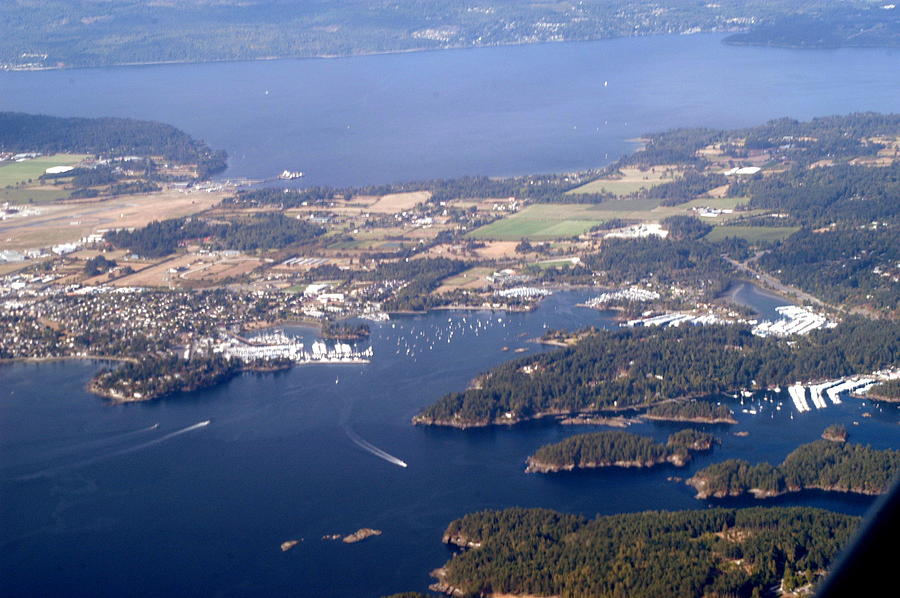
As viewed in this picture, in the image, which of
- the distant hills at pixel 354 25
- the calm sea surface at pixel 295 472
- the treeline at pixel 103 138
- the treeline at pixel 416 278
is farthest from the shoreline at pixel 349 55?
the calm sea surface at pixel 295 472

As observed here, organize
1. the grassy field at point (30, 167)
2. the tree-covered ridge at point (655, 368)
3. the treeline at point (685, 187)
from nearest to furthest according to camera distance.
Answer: the tree-covered ridge at point (655, 368) → the treeline at point (685, 187) → the grassy field at point (30, 167)

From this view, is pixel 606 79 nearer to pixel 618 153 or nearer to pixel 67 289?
pixel 618 153

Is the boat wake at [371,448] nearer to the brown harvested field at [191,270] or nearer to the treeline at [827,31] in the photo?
the brown harvested field at [191,270]

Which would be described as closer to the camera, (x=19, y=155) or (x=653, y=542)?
(x=653, y=542)

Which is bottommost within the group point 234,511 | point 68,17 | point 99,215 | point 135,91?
point 234,511

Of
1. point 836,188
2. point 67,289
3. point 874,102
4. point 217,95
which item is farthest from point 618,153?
point 217,95

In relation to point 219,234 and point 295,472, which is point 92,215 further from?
point 295,472

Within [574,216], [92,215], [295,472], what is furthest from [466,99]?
[295,472]
